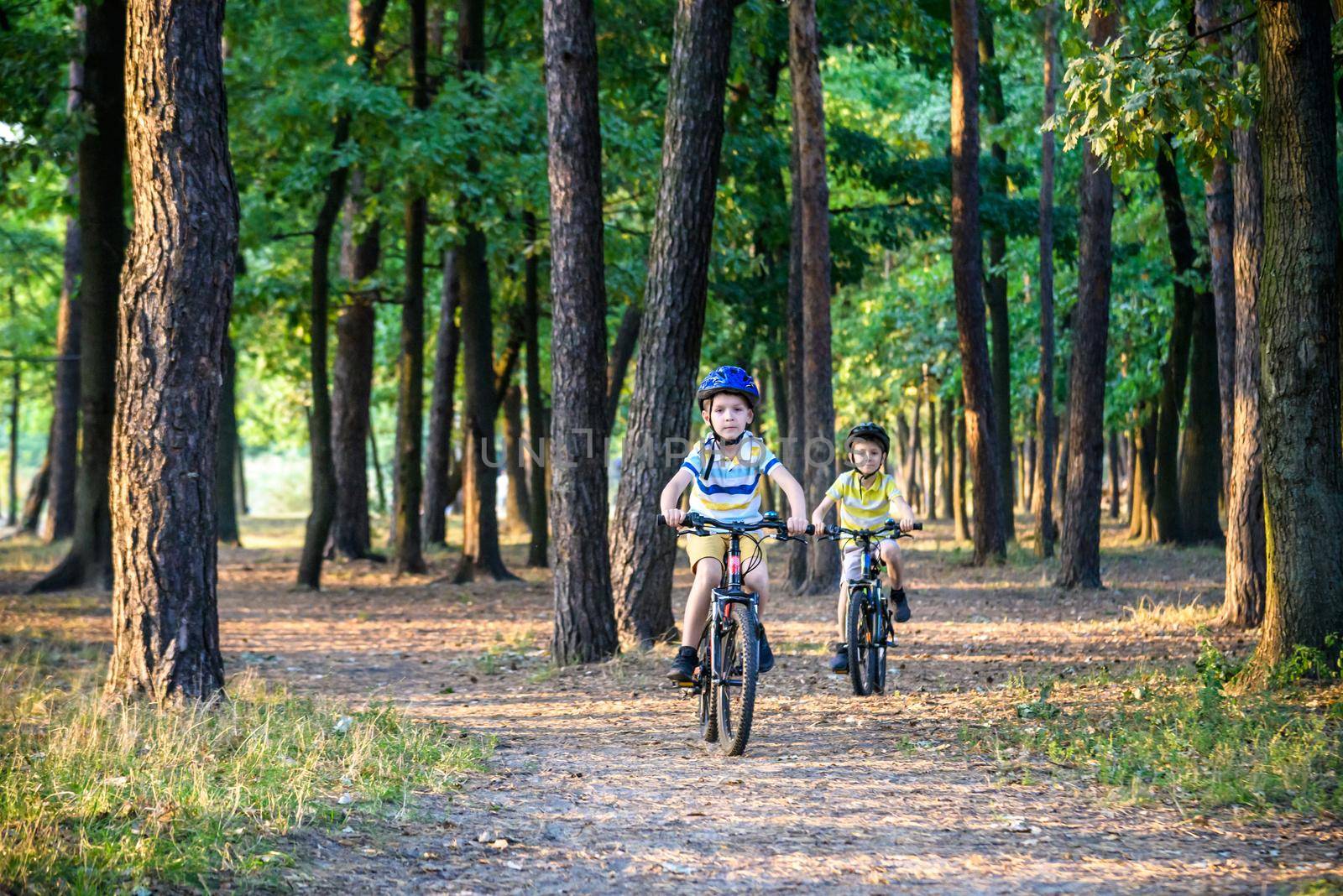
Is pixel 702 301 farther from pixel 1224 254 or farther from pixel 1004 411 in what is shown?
pixel 1004 411

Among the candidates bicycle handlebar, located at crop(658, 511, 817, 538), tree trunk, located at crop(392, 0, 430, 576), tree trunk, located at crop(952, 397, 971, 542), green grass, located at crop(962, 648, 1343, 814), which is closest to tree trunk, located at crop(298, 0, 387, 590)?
tree trunk, located at crop(392, 0, 430, 576)

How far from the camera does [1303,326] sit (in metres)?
8.55

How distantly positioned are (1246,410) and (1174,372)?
1217cm

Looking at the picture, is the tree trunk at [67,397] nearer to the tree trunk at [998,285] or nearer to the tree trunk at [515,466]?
the tree trunk at [515,466]

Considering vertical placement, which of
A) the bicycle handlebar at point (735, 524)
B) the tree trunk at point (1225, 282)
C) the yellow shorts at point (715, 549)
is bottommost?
the yellow shorts at point (715, 549)

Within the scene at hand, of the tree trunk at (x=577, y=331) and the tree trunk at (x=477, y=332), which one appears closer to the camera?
the tree trunk at (x=577, y=331)

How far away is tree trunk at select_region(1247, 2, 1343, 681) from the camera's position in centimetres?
854

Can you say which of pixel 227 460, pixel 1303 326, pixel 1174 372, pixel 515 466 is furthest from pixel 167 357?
pixel 515 466

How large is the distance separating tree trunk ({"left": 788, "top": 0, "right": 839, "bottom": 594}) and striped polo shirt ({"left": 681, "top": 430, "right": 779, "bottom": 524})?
8526 millimetres

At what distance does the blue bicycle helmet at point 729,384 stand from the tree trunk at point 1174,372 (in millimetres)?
15512

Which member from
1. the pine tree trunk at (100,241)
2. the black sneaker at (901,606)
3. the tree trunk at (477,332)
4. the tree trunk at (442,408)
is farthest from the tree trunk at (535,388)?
the black sneaker at (901,606)

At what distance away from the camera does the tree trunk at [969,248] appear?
1862 centimetres

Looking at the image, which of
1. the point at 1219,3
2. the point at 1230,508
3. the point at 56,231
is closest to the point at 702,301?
the point at 1230,508

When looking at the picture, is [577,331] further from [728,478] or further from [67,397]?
[67,397]
